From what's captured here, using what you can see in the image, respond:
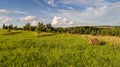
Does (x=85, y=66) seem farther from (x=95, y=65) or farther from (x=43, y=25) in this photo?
(x=43, y=25)

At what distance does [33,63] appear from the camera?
1254cm

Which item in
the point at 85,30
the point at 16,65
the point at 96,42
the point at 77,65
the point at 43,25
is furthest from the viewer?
the point at 85,30

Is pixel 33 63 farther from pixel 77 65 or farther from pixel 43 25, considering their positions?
pixel 43 25

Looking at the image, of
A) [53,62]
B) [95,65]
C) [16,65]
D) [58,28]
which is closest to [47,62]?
[53,62]

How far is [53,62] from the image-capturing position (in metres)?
13.1

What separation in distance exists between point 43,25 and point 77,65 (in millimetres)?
59300

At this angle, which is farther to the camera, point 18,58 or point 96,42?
point 96,42

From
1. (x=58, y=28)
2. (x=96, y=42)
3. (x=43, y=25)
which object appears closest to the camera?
(x=96, y=42)

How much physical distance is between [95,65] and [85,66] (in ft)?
2.72

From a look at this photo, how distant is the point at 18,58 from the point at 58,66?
3.27 meters

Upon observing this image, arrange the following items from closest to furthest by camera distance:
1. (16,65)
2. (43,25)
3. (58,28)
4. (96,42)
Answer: (16,65) < (96,42) < (43,25) < (58,28)

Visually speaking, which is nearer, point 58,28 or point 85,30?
point 58,28

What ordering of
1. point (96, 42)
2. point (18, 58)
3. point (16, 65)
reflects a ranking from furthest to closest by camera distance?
point (96, 42)
point (18, 58)
point (16, 65)

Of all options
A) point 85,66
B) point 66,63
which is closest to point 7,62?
point 66,63
